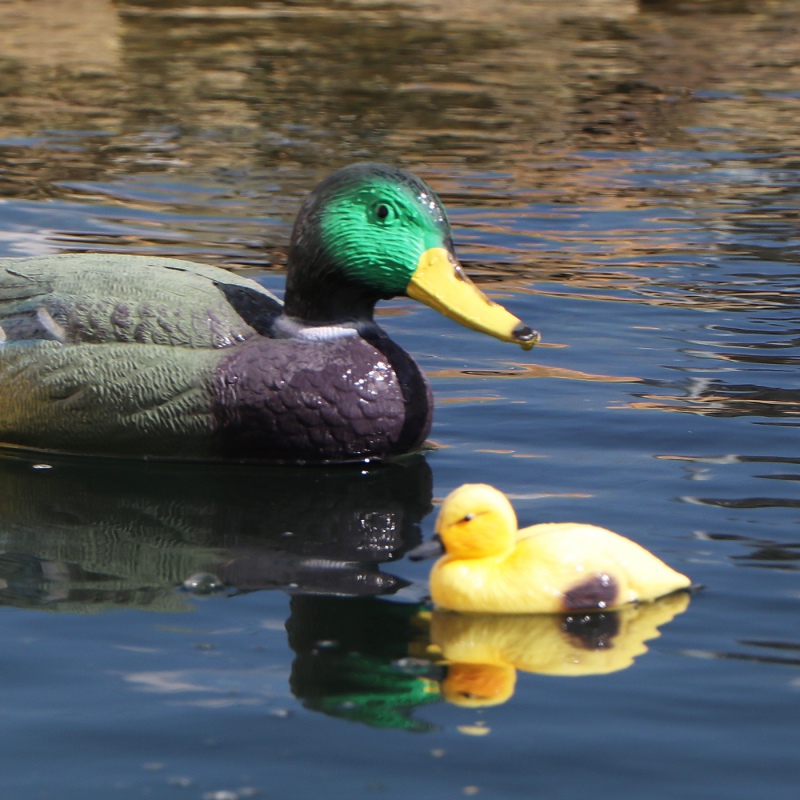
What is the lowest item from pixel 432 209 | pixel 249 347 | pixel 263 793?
pixel 263 793

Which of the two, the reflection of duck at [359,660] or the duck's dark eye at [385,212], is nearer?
the reflection of duck at [359,660]

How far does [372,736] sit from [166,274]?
270 cm

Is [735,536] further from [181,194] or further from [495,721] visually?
[181,194]

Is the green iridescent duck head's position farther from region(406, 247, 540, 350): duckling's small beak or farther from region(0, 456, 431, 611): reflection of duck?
region(0, 456, 431, 611): reflection of duck

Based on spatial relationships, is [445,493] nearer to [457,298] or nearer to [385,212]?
[457,298]

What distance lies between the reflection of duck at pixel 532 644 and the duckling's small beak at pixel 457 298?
144cm

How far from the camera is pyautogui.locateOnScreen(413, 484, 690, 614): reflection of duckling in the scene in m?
4.45

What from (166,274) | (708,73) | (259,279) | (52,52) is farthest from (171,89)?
(166,274)

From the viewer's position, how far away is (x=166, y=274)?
237 inches

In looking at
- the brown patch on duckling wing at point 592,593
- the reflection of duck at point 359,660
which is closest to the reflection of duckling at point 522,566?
the brown patch on duckling wing at point 592,593

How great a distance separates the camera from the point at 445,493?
5656mm

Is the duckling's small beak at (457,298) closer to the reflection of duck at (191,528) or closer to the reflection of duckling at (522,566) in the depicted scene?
the reflection of duck at (191,528)

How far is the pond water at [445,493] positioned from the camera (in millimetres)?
3740

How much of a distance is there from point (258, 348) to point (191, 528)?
805mm
